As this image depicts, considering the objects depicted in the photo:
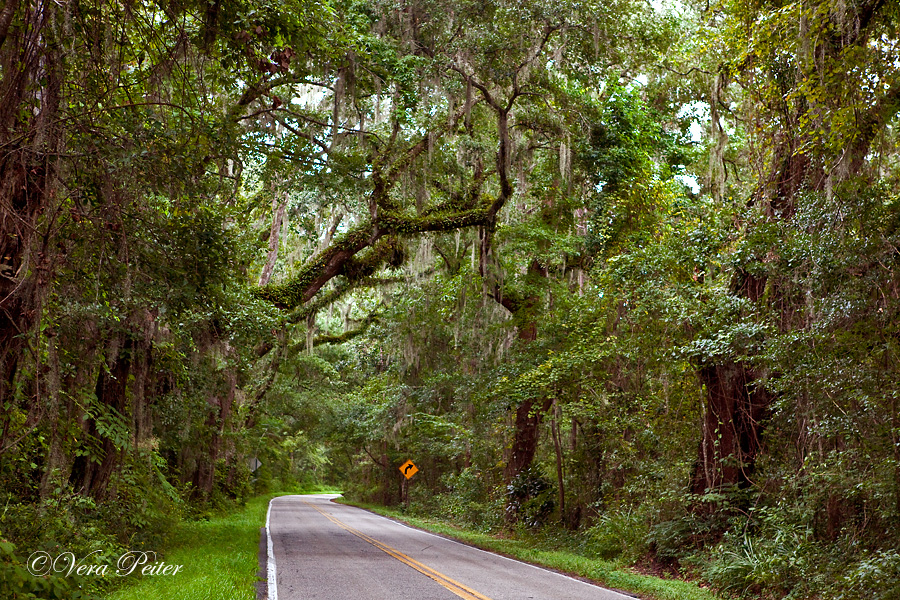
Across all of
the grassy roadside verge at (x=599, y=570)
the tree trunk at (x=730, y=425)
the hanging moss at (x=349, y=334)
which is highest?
the hanging moss at (x=349, y=334)

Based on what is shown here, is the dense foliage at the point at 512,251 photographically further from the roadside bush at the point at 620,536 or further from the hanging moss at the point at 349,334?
the hanging moss at the point at 349,334

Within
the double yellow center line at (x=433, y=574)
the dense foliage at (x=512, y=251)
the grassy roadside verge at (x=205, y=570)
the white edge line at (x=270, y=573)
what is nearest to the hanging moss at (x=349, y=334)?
the dense foliage at (x=512, y=251)

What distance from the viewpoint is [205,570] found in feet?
30.9

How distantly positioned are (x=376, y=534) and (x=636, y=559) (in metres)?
7.81

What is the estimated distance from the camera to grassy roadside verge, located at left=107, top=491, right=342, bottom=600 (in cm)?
750

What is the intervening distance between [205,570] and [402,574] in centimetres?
266

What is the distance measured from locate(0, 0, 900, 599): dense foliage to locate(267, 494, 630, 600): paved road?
217cm

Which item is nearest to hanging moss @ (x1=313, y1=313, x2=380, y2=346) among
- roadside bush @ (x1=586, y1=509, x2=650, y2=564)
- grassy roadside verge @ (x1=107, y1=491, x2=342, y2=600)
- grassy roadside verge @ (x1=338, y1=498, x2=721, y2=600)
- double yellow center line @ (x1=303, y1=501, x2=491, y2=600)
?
grassy roadside verge @ (x1=338, y1=498, x2=721, y2=600)

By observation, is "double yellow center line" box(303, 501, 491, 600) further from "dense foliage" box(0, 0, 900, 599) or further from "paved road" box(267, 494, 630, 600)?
"dense foliage" box(0, 0, 900, 599)

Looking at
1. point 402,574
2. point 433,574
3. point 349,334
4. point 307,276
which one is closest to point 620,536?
point 433,574

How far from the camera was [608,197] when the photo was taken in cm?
1571

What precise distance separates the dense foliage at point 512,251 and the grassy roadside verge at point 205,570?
0.71 meters

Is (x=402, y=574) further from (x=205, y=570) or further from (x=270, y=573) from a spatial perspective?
(x=205, y=570)

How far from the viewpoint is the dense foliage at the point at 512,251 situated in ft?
22.9
